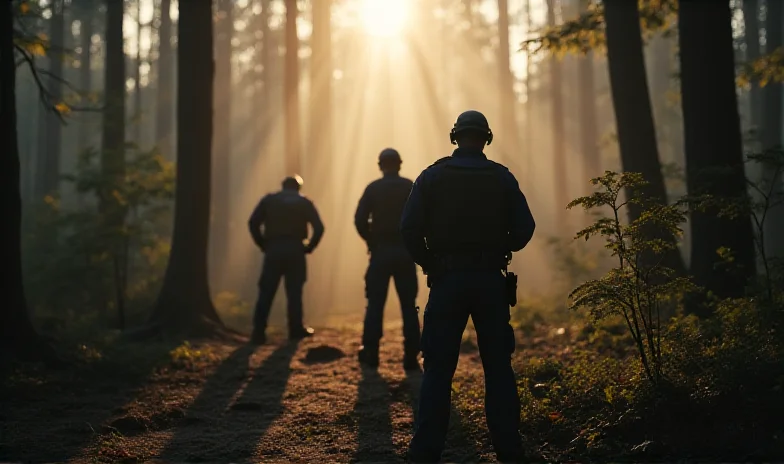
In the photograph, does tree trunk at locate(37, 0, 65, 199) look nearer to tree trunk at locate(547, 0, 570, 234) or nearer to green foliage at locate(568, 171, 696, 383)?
tree trunk at locate(547, 0, 570, 234)

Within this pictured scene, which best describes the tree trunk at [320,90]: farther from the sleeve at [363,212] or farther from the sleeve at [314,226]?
the sleeve at [363,212]

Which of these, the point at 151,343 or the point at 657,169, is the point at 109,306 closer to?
the point at 151,343

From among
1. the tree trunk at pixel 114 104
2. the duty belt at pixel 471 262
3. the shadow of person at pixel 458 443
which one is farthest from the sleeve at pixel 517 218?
the tree trunk at pixel 114 104

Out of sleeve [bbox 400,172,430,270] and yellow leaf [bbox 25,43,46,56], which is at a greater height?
yellow leaf [bbox 25,43,46,56]

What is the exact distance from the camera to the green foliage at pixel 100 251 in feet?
44.8

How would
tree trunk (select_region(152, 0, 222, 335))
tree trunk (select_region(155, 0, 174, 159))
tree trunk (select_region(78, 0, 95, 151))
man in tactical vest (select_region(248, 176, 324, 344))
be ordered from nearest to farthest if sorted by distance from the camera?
1. man in tactical vest (select_region(248, 176, 324, 344))
2. tree trunk (select_region(152, 0, 222, 335))
3. tree trunk (select_region(155, 0, 174, 159))
4. tree trunk (select_region(78, 0, 95, 151))

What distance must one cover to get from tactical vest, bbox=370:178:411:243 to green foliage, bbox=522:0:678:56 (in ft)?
13.1

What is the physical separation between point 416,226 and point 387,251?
3665 mm

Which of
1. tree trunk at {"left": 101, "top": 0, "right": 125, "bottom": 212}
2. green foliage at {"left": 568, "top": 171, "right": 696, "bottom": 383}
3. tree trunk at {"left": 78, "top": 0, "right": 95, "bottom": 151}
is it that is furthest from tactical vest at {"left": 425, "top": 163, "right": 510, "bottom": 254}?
tree trunk at {"left": 78, "top": 0, "right": 95, "bottom": 151}

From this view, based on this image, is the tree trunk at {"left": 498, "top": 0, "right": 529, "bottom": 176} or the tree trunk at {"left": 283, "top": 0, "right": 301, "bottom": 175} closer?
the tree trunk at {"left": 283, "top": 0, "right": 301, "bottom": 175}

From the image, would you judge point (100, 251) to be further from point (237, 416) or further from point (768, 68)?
point (768, 68)

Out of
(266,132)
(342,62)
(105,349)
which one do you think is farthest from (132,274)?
(266,132)

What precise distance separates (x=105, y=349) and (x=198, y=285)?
2.44 meters

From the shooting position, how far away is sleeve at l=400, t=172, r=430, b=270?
16.7 ft
